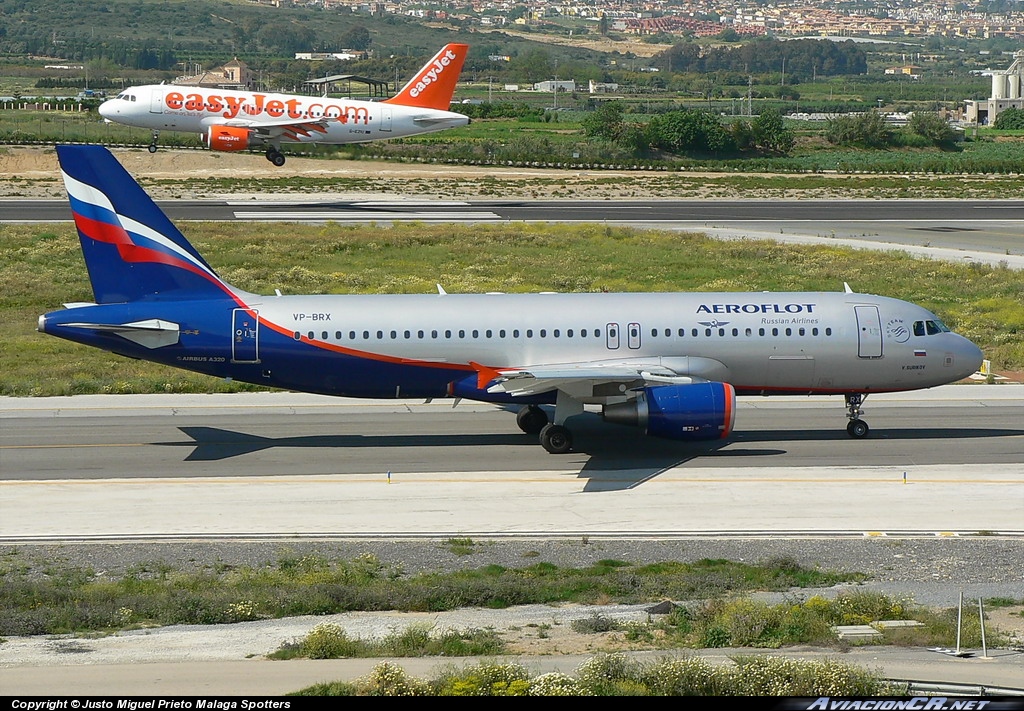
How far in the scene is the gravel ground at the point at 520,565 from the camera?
63.6 feet

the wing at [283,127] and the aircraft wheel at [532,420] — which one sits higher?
the wing at [283,127]

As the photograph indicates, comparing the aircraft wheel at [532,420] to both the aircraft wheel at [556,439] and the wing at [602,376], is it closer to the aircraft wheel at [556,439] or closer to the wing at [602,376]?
the aircraft wheel at [556,439]

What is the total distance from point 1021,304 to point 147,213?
3727 cm

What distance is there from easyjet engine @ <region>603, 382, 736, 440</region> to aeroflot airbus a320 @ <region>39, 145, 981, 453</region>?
2.86 ft

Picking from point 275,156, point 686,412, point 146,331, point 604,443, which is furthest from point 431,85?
point 686,412

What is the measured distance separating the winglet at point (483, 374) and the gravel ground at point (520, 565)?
7.81 m

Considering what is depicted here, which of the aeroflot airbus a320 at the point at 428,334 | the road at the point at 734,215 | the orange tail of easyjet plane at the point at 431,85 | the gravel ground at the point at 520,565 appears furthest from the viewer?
the orange tail of easyjet plane at the point at 431,85

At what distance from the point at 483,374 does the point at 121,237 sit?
32.7 ft

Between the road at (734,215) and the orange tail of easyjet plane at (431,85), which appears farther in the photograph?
the orange tail of easyjet plane at (431,85)

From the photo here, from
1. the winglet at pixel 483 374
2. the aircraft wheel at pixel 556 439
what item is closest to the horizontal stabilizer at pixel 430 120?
the winglet at pixel 483 374

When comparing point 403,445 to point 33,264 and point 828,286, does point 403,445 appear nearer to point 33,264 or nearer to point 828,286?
point 828,286

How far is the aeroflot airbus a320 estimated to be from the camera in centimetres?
3338

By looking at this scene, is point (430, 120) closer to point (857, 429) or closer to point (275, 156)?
point (275, 156)

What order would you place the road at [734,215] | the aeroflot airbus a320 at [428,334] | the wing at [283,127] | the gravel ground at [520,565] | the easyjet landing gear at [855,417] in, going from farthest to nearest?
1. the wing at [283,127]
2. the road at [734,215]
3. the easyjet landing gear at [855,417]
4. the aeroflot airbus a320 at [428,334]
5. the gravel ground at [520,565]
